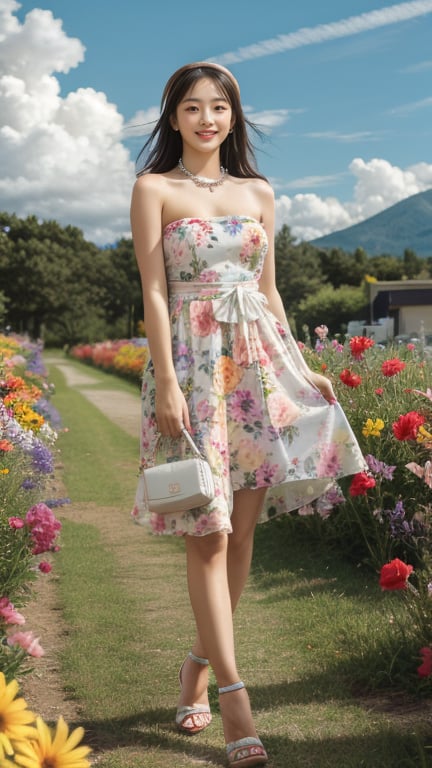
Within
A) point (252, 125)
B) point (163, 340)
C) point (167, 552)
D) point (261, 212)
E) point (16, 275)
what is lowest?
point (167, 552)

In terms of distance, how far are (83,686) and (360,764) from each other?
4.20 feet

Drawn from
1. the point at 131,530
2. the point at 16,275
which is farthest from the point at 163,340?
the point at 16,275

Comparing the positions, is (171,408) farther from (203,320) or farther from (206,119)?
(206,119)

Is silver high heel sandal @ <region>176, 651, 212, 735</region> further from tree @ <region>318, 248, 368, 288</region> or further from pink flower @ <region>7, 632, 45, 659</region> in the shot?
tree @ <region>318, 248, 368, 288</region>

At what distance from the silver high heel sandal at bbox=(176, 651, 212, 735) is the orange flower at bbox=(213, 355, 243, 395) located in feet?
3.10

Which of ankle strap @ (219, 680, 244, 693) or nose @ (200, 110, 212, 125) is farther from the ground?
nose @ (200, 110, 212, 125)

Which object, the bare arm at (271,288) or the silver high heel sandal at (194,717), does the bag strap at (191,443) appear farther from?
the silver high heel sandal at (194,717)

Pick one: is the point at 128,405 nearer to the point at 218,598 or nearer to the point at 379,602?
the point at 379,602

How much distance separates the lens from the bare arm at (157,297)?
287 centimetres

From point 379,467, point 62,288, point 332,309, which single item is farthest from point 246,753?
point 62,288

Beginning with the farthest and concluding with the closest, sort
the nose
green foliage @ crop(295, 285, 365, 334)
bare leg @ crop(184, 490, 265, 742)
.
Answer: green foliage @ crop(295, 285, 365, 334)
the nose
bare leg @ crop(184, 490, 265, 742)

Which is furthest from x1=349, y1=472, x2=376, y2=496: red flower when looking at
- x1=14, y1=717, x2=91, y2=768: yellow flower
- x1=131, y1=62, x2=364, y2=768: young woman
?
x1=14, y1=717, x2=91, y2=768: yellow flower

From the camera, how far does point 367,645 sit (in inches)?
140

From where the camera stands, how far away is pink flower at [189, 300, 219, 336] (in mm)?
2955
